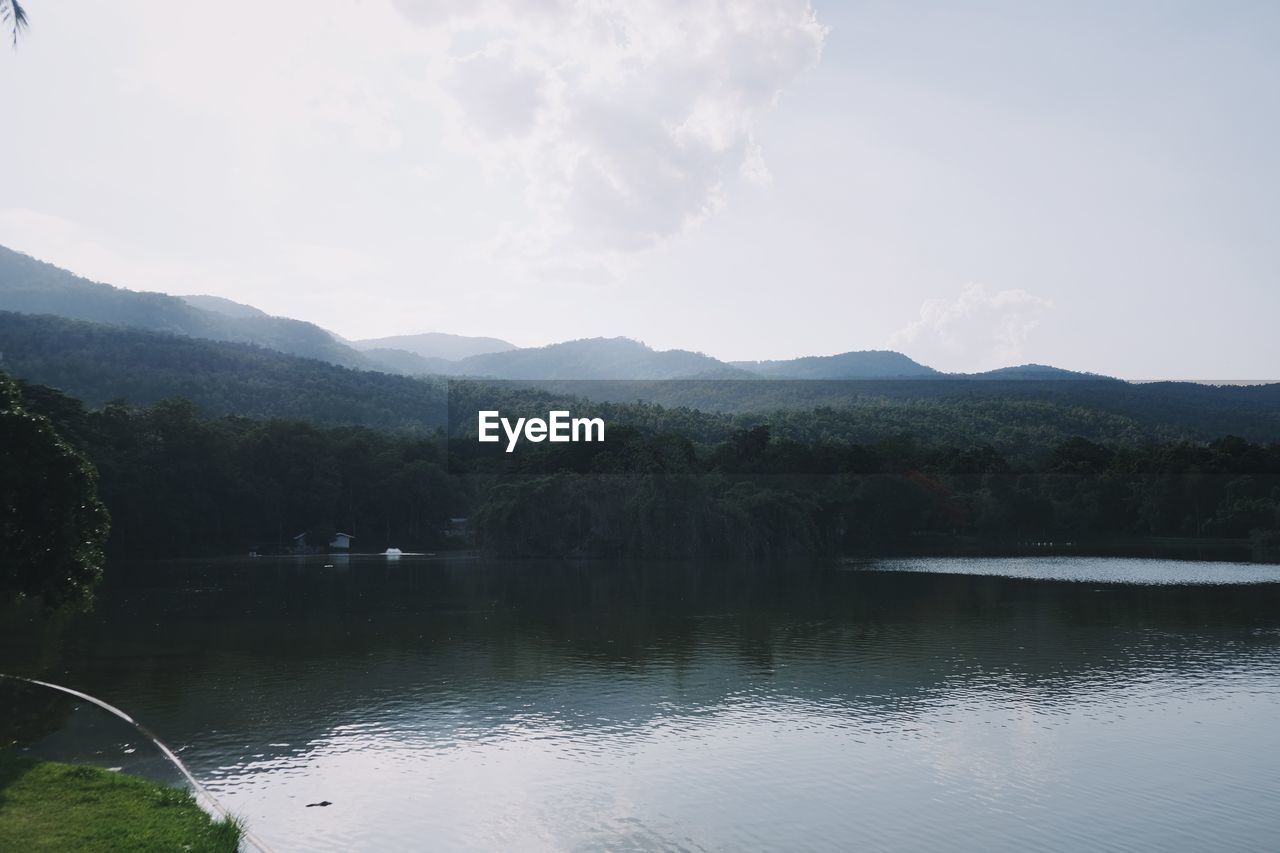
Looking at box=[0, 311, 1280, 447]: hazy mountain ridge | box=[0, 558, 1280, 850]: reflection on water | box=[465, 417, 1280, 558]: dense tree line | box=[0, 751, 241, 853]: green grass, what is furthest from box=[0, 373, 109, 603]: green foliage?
box=[0, 311, 1280, 447]: hazy mountain ridge

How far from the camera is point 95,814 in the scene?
12.2 m

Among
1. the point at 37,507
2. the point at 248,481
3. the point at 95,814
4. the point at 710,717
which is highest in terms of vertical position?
the point at 37,507

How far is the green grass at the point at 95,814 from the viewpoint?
1117 cm

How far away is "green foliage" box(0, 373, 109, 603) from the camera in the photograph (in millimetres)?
21297

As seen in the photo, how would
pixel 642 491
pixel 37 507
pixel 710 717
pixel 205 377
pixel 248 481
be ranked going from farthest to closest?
pixel 205 377
pixel 248 481
pixel 642 491
pixel 710 717
pixel 37 507

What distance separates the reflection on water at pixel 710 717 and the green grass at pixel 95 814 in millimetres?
1967

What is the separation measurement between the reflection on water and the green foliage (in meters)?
3.74

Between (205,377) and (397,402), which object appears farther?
(397,402)

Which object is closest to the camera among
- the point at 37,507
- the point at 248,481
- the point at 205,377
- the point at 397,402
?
the point at 37,507

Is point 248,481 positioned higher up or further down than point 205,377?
further down

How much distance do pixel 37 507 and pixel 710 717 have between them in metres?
16.1

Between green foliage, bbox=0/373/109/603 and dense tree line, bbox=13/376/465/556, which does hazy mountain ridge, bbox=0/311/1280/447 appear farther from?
green foliage, bbox=0/373/109/603

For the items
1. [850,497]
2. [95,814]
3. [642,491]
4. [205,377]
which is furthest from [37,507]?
[205,377]

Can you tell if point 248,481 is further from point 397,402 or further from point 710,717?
point 710,717
